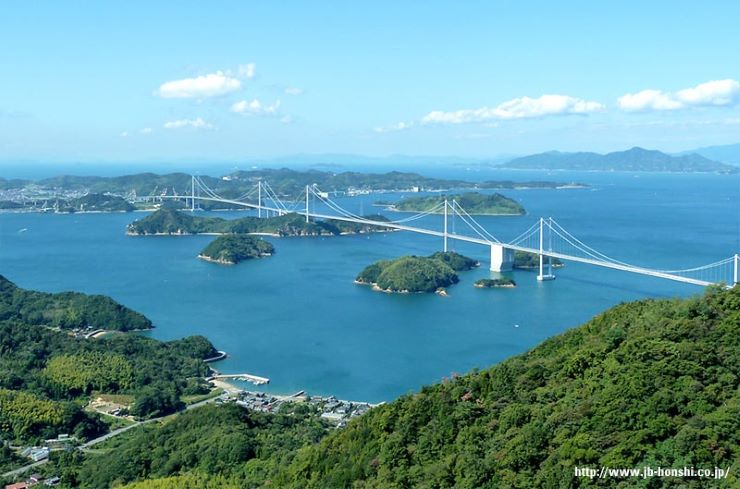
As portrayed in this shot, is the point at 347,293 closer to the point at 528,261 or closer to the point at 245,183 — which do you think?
the point at 528,261

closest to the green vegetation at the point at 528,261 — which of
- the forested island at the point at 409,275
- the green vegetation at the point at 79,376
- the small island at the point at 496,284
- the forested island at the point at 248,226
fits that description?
the forested island at the point at 409,275

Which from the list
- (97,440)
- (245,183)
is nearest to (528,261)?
(97,440)

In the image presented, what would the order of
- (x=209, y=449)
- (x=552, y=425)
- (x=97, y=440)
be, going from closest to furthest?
1. (x=552, y=425)
2. (x=209, y=449)
3. (x=97, y=440)

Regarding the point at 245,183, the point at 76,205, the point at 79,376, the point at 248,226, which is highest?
the point at 245,183

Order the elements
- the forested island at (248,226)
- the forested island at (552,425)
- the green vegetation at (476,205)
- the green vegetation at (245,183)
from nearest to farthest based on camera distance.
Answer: the forested island at (552,425), the forested island at (248,226), the green vegetation at (476,205), the green vegetation at (245,183)

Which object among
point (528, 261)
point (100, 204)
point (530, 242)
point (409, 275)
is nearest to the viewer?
point (409, 275)

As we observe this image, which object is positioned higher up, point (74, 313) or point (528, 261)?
point (528, 261)

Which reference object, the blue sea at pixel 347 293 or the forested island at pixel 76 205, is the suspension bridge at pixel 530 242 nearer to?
the blue sea at pixel 347 293

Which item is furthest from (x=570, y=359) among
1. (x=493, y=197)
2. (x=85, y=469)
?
(x=493, y=197)
